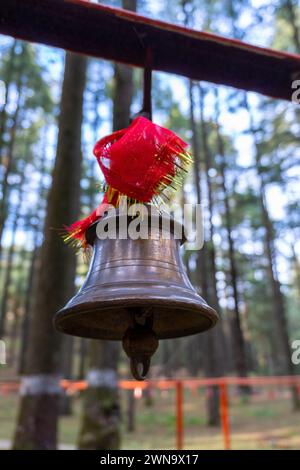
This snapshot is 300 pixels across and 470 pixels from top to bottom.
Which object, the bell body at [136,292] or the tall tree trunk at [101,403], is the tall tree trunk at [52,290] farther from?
the bell body at [136,292]

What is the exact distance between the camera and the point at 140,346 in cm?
165

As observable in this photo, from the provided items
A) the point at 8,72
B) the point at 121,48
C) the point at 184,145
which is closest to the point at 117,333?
the point at 184,145

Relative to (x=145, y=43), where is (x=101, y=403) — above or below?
below

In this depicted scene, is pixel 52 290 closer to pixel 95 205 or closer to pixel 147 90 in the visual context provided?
pixel 147 90

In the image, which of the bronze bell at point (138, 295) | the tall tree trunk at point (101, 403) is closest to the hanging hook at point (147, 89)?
the bronze bell at point (138, 295)

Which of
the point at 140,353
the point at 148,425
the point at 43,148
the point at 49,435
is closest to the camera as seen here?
the point at 140,353

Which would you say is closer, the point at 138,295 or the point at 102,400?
the point at 138,295

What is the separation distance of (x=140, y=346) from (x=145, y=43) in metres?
1.75

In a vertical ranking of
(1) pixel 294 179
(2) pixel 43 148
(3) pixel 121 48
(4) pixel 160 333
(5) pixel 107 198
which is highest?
(2) pixel 43 148

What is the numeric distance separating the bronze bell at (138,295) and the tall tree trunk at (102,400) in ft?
12.3

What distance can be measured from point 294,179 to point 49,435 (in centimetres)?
1262

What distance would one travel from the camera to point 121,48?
2.49 m

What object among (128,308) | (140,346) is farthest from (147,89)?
(140,346)

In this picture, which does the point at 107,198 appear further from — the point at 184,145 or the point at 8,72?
the point at 8,72
